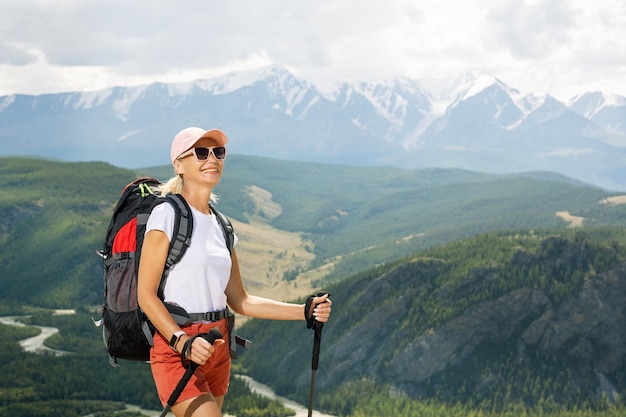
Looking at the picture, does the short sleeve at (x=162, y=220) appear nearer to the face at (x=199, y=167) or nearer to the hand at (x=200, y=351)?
the face at (x=199, y=167)

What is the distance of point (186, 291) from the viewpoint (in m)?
17.4

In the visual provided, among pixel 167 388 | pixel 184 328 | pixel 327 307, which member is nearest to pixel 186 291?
pixel 184 328

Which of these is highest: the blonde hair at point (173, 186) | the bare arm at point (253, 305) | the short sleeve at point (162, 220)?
the blonde hair at point (173, 186)

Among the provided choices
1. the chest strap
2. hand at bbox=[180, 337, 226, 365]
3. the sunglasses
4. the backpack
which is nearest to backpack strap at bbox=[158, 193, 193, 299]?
the backpack

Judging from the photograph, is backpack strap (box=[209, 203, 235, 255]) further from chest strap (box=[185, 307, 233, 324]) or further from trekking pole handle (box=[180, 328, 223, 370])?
trekking pole handle (box=[180, 328, 223, 370])

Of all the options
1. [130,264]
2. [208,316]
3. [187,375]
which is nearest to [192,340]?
[187,375]

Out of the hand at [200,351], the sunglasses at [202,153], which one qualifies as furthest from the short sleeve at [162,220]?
the hand at [200,351]

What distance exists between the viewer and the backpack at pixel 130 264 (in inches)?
671

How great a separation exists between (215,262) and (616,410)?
19848 cm

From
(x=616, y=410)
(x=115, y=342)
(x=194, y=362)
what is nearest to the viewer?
(x=194, y=362)

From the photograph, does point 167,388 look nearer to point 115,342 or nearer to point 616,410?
point 115,342

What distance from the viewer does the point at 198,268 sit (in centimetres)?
1733

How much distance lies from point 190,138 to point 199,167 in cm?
58

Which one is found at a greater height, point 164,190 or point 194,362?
point 164,190
